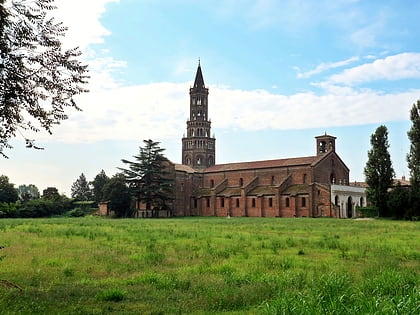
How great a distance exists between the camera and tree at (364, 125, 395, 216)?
49594 mm

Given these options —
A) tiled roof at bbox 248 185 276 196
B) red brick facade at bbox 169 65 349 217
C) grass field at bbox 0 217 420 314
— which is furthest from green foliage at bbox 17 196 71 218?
grass field at bbox 0 217 420 314

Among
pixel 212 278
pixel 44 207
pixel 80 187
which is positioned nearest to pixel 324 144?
pixel 44 207

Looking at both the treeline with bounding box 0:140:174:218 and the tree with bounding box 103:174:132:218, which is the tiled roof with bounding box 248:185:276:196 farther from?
the tree with bounding box 103:174:132:218

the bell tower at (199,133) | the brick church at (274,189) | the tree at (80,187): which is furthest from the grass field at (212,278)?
the tree at (80,187)

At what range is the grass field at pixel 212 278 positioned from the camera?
7539 millimetres

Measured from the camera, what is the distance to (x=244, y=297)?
28.0 feet

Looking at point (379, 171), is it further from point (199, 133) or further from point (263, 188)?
point (199, 133)

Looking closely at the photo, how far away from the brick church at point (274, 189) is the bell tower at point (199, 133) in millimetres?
9809

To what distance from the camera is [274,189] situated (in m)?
65.7

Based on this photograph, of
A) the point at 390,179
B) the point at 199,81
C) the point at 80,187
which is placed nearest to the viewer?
the point at 390,179

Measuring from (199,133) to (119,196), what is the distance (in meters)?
29.1

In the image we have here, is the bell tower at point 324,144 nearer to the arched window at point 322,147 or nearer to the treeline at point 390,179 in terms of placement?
the arched window at point 322,147

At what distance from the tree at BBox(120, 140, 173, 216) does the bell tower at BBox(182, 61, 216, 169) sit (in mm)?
21073

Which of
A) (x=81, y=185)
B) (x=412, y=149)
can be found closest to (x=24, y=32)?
(x=412, y=149)
